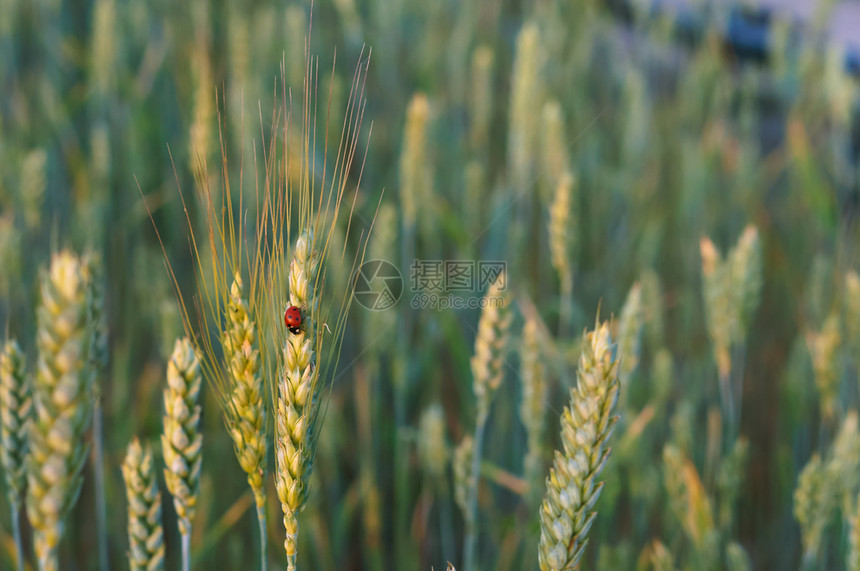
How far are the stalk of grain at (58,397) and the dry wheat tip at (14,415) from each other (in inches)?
3.6

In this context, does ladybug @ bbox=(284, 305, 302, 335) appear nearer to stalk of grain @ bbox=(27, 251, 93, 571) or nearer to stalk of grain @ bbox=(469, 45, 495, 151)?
stalk of grain @ bbox=(27, 251, 93, 571)

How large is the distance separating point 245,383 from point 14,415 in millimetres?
181

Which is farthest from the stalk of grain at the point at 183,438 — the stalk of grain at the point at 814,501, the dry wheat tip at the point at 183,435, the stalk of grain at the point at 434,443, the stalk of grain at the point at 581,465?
the stalk of grain at the point at 814,501

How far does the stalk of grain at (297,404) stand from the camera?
0.37m

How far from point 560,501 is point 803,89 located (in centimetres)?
168

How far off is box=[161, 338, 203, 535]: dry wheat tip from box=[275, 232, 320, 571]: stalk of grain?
2.4 inches

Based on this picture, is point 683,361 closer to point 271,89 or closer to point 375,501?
point 375,501

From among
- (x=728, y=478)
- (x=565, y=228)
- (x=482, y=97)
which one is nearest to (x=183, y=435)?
(x=565, y=228)

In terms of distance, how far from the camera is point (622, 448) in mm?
713

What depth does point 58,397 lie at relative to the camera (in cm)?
34

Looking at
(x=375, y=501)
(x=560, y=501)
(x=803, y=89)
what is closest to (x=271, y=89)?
(x=375, y=501)
